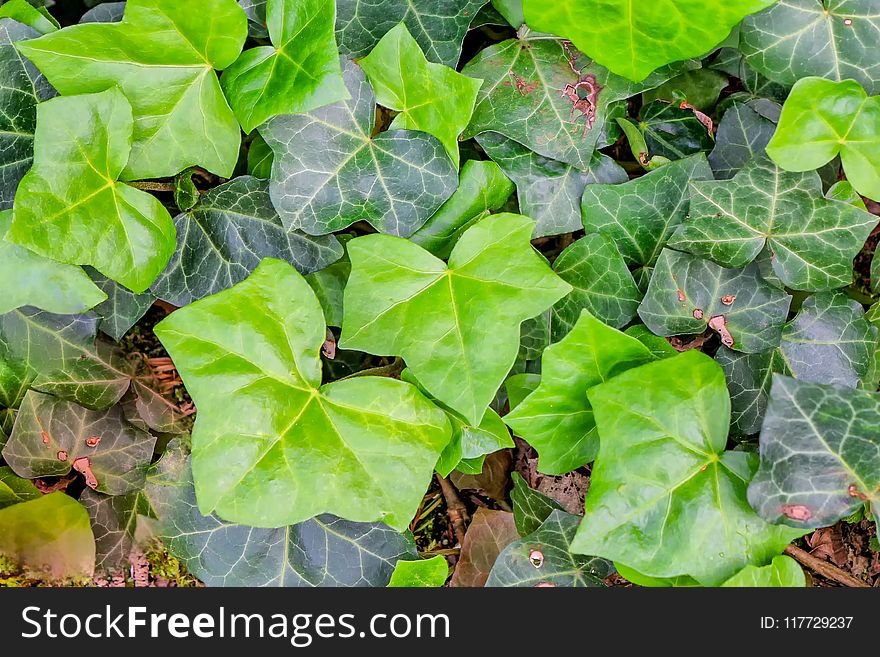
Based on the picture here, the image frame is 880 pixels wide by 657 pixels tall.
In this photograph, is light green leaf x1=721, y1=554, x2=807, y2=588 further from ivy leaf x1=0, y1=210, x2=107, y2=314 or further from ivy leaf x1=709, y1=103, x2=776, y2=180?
ivy leaf x1=0, y1=210, x2=107, y2=314

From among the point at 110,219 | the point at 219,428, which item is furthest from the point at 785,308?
the point at 110,219

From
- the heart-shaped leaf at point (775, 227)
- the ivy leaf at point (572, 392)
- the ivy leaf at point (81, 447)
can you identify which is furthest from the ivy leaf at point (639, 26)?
the ivy leaf at point (81, 447)

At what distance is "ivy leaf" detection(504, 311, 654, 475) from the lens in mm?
968

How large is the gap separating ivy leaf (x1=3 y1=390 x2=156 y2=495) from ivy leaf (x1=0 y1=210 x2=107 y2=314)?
0.76 ft

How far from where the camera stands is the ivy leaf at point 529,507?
116 cm

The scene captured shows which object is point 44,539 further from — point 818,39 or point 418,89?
point 818,39

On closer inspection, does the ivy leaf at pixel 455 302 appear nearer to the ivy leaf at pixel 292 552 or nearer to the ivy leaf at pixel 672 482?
the ivy leaf at pixel 672 482

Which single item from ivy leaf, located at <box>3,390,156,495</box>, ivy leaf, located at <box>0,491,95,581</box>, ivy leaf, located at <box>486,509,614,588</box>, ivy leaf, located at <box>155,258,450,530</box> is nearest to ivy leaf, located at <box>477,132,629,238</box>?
ivy leaf, located at <box>155,258,450,530</box>

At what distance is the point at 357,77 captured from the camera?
1.01 metres

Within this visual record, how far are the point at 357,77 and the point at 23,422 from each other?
801mm

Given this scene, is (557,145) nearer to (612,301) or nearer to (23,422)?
(612,301)

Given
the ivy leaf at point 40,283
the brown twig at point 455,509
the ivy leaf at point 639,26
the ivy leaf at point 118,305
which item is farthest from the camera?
the brown twig at point 455,509

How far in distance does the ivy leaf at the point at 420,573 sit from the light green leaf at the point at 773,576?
1.35 feet

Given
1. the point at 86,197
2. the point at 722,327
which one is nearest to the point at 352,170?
the point at 86,197
